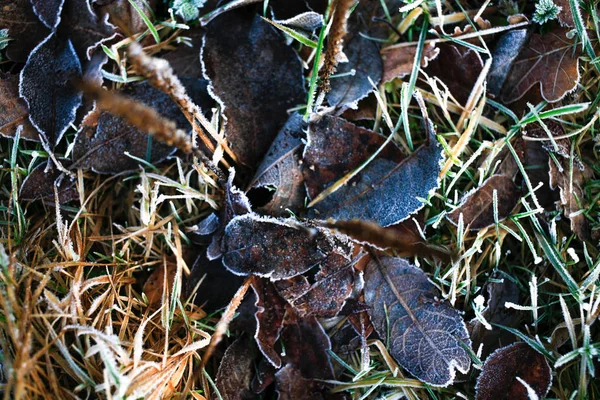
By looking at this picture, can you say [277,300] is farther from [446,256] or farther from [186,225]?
[446,256]

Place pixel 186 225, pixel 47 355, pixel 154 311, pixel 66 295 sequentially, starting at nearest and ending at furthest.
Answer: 1. pixel 47 355
2. pixel 66 295
3. pixel 154 311
4. pixel 186 225

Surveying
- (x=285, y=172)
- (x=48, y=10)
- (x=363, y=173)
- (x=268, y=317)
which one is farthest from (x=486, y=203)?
(x=48, y=10)

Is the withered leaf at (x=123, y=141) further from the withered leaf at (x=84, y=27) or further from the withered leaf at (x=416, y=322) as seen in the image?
the withered leaf at (x=416, y=322)

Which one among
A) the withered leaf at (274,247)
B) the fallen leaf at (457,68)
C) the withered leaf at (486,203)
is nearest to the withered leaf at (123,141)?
the withered leaf at (274,247)

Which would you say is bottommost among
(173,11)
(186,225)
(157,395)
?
(157,395)

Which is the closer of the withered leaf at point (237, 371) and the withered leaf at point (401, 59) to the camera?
the withered leaf at point (237, 371)

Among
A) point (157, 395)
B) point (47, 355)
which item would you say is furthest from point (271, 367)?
point (47, 355)
